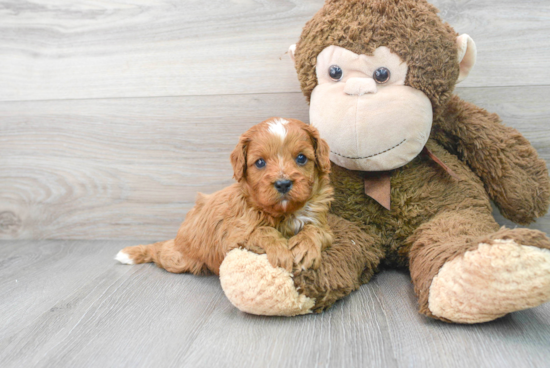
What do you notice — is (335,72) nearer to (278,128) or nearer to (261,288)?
(278,128)

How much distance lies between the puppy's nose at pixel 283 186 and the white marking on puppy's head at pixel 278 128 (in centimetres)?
11

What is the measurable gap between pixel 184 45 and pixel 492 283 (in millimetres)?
1295

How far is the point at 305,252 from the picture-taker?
3.36 feet

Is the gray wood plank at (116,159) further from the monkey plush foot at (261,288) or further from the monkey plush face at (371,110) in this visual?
the monkey plush foot at (261,288)

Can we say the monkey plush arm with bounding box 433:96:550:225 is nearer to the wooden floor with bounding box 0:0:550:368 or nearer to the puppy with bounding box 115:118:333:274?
the wooden floor with bounding box 0:0:550:368

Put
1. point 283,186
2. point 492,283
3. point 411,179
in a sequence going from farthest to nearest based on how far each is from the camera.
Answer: point 411,179
point 283,186
point 492,283

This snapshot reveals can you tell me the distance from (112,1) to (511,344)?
66.2 inches

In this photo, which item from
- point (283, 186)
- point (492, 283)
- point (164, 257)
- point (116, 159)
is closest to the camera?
point (492, 283)

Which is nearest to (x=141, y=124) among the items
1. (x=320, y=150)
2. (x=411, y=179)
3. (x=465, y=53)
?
(x=320, y=150)

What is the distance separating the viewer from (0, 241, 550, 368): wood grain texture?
0.85 metres

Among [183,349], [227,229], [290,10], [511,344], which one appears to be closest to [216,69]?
[290,10]

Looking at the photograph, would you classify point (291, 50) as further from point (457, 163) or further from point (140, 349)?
point (140, 349)

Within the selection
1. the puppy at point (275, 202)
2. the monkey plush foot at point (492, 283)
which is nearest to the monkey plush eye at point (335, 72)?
the puppy at point (275, 202)

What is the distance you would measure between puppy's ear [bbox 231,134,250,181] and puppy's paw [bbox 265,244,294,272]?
195 mm
